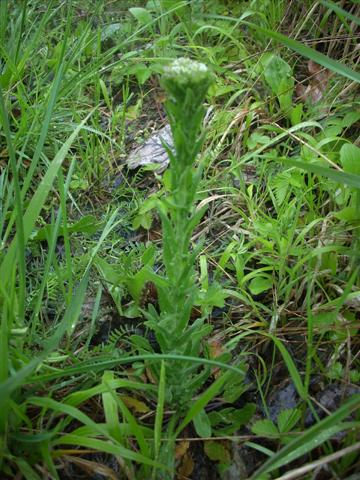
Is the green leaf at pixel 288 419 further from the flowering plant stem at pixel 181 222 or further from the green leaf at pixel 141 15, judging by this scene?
the green leaf at pixel 141 15

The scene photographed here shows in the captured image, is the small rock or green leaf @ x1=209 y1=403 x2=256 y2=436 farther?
the small rock

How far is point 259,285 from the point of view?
162cm

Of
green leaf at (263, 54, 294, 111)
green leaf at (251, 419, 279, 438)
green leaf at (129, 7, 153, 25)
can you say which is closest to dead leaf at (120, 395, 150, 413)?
green leaf at (251, 419, 279, 438)

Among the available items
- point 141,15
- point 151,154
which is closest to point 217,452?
point 151,154

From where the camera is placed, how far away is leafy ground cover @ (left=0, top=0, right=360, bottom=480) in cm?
123

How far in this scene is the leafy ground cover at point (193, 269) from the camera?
123cm

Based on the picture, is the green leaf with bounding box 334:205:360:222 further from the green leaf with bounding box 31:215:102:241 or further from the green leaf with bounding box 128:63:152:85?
the green leaf with bounding box 128:63:152:85

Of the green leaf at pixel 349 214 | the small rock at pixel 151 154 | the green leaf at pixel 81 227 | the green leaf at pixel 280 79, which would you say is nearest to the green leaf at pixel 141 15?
the small rock at pixel 151 154

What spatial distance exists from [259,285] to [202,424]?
0.49m

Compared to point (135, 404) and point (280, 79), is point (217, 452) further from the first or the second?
point (280, 79)

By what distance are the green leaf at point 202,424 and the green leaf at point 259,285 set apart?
0.43 metres

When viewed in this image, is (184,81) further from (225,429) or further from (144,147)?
(144,147)

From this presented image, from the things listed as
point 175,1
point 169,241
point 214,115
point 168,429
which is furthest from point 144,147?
point 168,429

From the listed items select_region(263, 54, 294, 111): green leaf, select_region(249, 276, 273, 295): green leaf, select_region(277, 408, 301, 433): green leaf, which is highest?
select_region(263, 54, 294, 111): green leaf
